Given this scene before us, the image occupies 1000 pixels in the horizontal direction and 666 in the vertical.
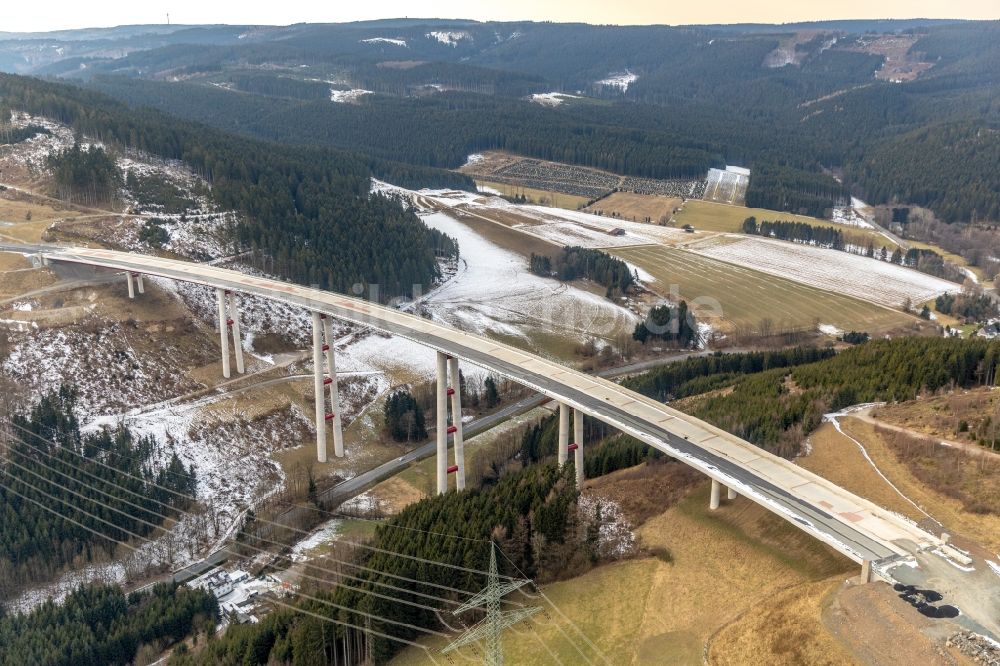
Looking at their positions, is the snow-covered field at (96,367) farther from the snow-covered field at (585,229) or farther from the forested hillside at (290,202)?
the snow-covered field at (585,229)

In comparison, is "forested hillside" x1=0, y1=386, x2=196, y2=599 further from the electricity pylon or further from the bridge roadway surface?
the electricity pylon

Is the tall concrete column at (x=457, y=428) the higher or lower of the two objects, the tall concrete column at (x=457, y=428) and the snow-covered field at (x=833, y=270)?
the higher

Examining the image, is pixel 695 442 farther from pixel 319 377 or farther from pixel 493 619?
pixel 319 377

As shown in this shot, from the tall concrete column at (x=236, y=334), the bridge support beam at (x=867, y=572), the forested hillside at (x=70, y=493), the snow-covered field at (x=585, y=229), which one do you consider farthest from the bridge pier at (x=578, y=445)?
the snow-covered field at (x=585, y=229)

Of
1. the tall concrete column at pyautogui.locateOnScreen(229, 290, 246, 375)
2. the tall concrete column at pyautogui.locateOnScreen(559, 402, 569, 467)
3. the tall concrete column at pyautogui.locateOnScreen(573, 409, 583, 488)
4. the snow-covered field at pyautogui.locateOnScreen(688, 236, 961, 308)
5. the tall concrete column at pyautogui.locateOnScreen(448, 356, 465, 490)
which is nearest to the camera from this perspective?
the tall concrete column at pyautogui.locateOnScreen(573, 409, 583, 488)

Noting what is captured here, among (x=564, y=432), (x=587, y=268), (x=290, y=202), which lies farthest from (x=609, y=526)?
(x=290, y=202)

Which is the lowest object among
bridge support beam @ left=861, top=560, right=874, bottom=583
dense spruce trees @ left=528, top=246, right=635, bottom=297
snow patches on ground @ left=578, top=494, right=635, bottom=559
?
dense spruce trees @ left=528, top=246, right=635, bottom=297

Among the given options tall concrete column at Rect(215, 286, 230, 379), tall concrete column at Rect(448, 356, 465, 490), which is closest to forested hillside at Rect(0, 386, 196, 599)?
tall concrete column at Rect(215, 286, 230, 379)
